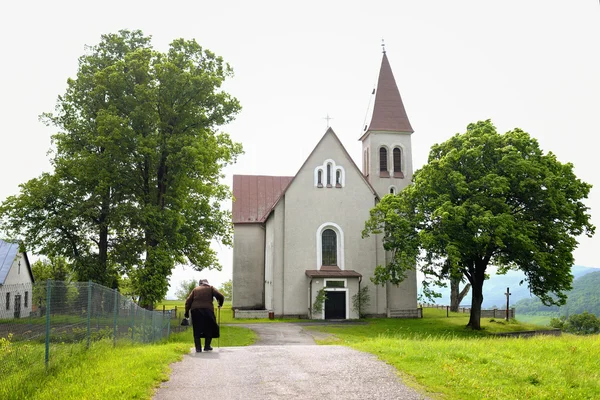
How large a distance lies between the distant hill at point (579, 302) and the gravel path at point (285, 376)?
15905 cm

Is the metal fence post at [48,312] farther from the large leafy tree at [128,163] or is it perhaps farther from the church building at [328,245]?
the church building at [328,245]

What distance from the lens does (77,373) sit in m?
9.06

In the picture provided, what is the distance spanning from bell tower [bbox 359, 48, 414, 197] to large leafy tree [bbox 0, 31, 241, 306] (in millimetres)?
15455

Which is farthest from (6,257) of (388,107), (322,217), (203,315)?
(203,315)

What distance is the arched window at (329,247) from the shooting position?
38812mm

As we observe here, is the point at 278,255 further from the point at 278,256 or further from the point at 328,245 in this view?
the point at 328,245

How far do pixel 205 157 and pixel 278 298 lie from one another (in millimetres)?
13623

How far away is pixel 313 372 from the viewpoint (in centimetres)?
1008

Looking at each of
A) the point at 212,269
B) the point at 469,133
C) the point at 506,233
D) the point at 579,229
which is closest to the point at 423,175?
the point at 469,133

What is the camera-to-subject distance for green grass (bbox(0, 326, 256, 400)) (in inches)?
309

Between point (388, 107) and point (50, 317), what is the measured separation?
38.0 m

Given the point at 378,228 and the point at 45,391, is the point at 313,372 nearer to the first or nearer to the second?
the point at 45,391

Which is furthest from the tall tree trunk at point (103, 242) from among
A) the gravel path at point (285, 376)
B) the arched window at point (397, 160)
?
the arched window at point (397, 160)

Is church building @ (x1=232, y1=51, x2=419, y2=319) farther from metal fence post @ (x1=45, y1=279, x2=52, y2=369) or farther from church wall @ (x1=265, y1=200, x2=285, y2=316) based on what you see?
metal fence post @ (x1=45, y1=279, x2=52, y2=369)
